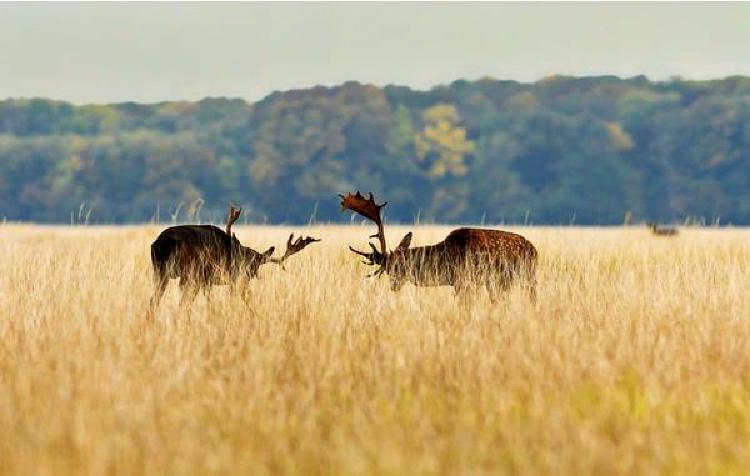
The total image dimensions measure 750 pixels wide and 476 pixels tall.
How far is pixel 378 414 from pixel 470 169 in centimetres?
7244

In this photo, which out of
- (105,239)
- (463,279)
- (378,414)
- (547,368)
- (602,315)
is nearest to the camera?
(378,414)

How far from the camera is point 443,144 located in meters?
80.2

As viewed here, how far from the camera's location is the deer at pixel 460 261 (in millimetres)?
10023

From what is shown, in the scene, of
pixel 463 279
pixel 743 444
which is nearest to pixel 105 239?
pixel 463 279

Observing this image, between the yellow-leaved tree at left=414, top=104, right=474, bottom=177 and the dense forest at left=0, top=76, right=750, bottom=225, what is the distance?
140mm

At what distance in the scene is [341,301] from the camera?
9.69m

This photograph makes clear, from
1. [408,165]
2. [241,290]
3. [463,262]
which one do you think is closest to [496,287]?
[463,262]

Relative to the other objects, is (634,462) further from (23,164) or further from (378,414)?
(23,164)

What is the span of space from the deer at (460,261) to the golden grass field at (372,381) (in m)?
0.19

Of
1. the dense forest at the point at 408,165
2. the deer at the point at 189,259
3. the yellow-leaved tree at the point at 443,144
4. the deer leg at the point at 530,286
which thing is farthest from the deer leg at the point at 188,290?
the yellow-leaved tree at the point at 443,144

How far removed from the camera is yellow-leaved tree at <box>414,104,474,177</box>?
77.5 meters

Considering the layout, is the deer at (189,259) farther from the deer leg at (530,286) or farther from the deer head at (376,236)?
the deer leg at (530,286)

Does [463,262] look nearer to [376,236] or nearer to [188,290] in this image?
[376,236]

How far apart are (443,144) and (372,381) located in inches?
2915
